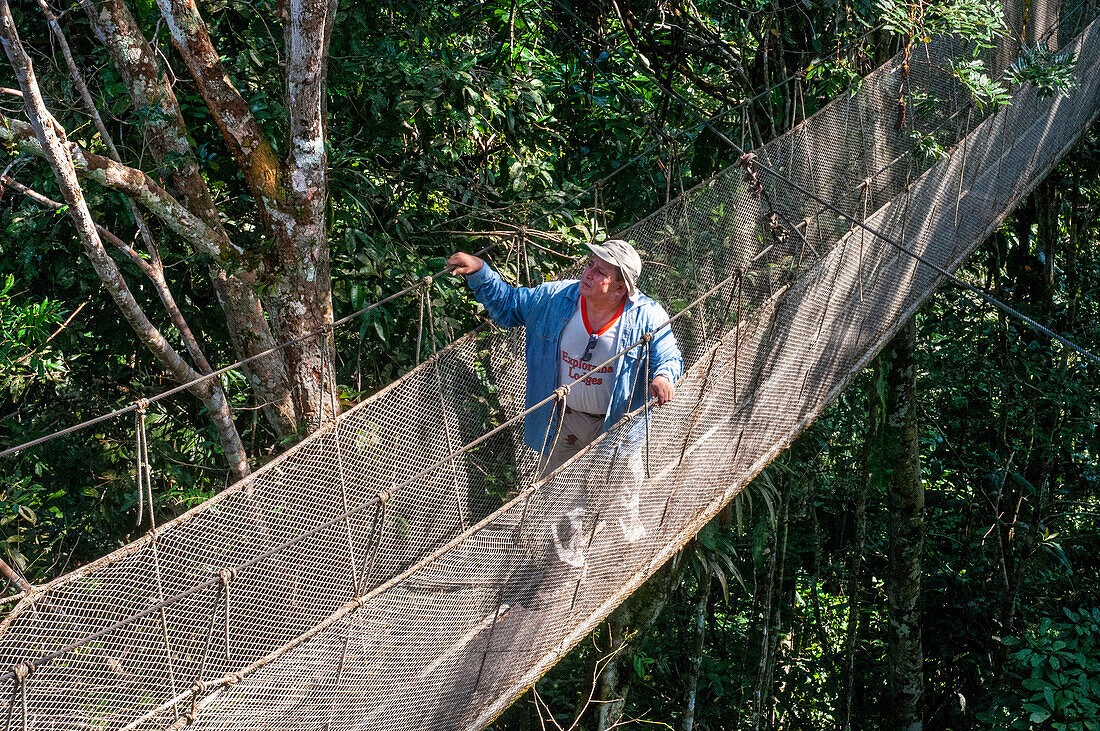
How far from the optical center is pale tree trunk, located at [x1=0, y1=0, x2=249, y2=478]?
6.96 feet

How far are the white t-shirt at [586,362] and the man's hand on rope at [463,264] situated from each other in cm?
29

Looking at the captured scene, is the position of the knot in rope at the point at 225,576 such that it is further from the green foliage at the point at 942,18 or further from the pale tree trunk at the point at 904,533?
the pale tree trunk at the point at 904,533

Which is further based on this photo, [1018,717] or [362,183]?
[1018,717]

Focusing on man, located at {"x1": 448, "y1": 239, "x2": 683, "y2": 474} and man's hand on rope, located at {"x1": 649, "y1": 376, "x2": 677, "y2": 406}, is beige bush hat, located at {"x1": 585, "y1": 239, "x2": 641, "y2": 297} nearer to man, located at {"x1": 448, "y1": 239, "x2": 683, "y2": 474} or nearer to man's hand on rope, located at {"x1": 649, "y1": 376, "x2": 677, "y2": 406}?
man, located at {"x1": 448, "y1": 239, "x2": 683, "y2": 474}

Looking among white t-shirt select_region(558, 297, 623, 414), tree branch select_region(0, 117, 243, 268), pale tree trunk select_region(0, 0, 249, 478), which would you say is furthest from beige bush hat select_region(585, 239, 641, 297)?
pale tree trunk select_region(0, 0, 249, 478)

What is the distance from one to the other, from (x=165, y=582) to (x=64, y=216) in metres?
1.23

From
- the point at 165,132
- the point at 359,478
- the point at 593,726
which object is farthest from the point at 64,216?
the point at 593,726

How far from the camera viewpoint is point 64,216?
2.75 metres

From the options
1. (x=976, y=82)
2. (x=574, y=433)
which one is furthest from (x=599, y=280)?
(x=976, y=82)

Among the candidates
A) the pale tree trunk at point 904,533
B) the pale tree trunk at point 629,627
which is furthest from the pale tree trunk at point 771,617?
the pale tree trunk at point 629,627

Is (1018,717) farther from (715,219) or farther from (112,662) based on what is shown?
(112,662)

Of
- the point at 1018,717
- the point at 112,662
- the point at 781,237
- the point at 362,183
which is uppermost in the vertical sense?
the point at 362,183

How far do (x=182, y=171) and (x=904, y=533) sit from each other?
366 centimetres

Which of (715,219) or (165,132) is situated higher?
(165,132)
